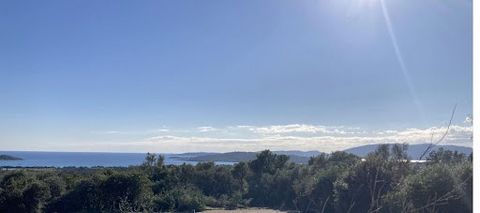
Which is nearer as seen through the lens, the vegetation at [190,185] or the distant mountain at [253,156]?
the vegetation at [190,185]

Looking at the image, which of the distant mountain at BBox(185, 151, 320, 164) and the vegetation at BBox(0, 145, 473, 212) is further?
the distant mountain at BBox(185, 151, 320, 164)

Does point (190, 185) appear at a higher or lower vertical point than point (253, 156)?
lower

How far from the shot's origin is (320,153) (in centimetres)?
3316

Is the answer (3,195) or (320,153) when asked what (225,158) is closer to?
(320,153)

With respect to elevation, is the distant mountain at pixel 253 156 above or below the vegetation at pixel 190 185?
above

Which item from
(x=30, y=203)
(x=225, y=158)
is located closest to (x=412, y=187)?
(x=30, y=203)

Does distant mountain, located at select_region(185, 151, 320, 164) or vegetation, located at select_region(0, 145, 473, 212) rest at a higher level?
distant mountain, located at select_region(185, 151, 320, 164)

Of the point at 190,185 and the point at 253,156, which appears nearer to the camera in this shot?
the point at 190,185

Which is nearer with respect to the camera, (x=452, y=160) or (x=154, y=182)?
(x=452, y=160)

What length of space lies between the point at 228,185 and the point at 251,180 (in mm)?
2140
